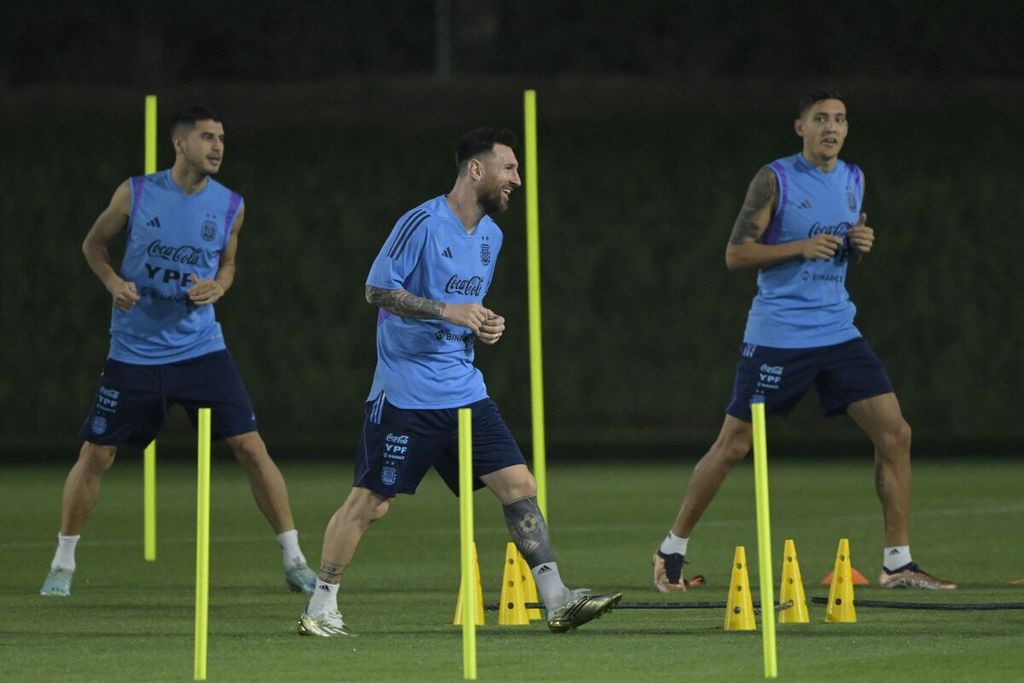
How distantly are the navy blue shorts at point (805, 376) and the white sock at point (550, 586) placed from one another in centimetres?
197

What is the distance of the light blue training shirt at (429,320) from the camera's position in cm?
773

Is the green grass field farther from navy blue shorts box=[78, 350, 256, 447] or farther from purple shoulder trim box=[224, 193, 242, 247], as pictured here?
purple shoulder trim box=[224, 193, 242, 247]

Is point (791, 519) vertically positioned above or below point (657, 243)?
below

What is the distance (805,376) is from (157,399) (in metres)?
2.80

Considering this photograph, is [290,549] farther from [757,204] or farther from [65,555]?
[757,204]

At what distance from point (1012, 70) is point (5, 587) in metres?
13.1

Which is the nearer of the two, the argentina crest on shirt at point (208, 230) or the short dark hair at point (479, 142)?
the short dark hair at point (479, 142)

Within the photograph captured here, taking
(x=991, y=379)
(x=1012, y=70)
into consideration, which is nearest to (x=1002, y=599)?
(x=991, y=379)

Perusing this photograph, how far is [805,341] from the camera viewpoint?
376 inches

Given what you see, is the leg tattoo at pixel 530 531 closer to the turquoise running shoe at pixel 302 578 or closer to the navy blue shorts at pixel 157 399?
the turquoise running shoe at pixel 302 578

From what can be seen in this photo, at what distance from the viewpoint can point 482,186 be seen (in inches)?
309

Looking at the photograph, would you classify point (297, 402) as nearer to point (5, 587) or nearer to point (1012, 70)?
point (1012, 70)

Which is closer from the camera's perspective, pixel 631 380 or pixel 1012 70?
pixel 631 380

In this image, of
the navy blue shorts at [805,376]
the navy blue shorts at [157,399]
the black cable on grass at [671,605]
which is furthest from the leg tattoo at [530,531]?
the navy blue shorts at [157,399]
